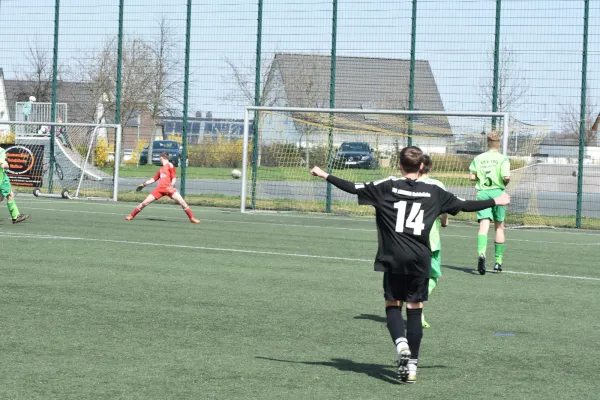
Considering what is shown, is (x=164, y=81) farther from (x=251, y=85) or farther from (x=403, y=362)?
(x=403, y=362)

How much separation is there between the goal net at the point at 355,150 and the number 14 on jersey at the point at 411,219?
45.0 feet

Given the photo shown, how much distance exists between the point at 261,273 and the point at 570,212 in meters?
12.8

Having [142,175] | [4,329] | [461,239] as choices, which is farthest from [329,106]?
[4,329]

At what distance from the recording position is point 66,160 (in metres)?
26.9

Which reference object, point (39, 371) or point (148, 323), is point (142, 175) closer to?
point (148, 323)

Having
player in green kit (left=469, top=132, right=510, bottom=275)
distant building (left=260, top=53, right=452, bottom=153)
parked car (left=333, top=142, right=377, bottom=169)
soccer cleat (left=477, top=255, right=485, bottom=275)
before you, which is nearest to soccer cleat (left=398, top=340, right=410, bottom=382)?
soccer cleat (left=477, top=255, right=485, bottom=275)

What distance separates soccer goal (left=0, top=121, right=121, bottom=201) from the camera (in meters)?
26.3

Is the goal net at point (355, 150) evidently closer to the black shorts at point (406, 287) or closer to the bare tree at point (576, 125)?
the bare tree at point (576, 125)

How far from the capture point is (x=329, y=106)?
80.9 feet

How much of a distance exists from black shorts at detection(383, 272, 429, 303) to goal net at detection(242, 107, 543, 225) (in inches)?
542

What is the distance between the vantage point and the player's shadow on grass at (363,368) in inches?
263

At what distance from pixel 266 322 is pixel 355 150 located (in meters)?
14.2

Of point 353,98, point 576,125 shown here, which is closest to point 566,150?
point 576,125

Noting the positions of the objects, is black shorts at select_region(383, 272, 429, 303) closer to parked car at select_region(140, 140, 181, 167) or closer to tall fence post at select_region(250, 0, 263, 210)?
parked car at select_region(140, 140, 181, 167)
